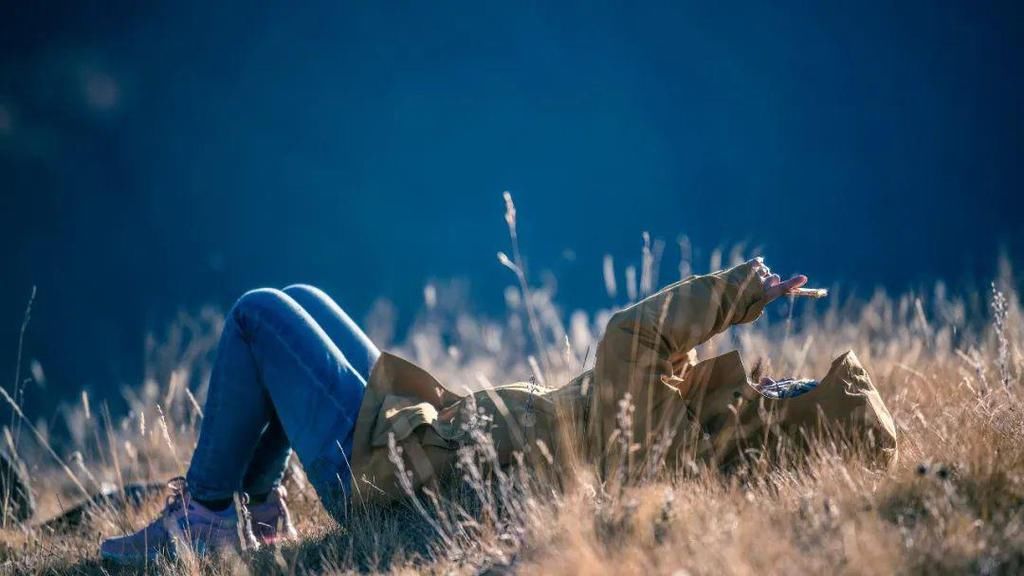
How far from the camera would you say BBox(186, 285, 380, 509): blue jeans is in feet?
8.97

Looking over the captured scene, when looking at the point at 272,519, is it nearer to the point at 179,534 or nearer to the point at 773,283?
the point at 179,534

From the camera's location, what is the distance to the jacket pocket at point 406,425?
8.63ft

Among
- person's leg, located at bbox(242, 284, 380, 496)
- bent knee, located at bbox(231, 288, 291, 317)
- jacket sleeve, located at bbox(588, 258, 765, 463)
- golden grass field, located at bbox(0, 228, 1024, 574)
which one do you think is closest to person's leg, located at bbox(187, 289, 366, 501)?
bent knee, located at bbox(231, 288, 291, 317)

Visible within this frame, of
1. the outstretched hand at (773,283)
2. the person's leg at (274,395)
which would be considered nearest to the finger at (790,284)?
the outstretched hand at (773,283)

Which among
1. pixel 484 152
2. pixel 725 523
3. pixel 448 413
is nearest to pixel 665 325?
pixel 725 523

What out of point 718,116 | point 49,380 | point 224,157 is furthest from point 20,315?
point 718,116

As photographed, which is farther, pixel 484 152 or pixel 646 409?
pixel 484 152

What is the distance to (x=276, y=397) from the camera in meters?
2.79

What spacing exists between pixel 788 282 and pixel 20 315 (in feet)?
94.1

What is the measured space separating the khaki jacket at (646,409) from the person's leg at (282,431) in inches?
11.3

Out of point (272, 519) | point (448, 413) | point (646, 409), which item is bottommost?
point (272, 519)

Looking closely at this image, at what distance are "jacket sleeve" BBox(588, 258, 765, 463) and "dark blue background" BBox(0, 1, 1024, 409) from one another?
12.7 m

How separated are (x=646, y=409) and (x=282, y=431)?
1.21 metres

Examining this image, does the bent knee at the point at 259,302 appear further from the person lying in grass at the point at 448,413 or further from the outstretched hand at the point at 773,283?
the outstretched hand at the point at 773,283
